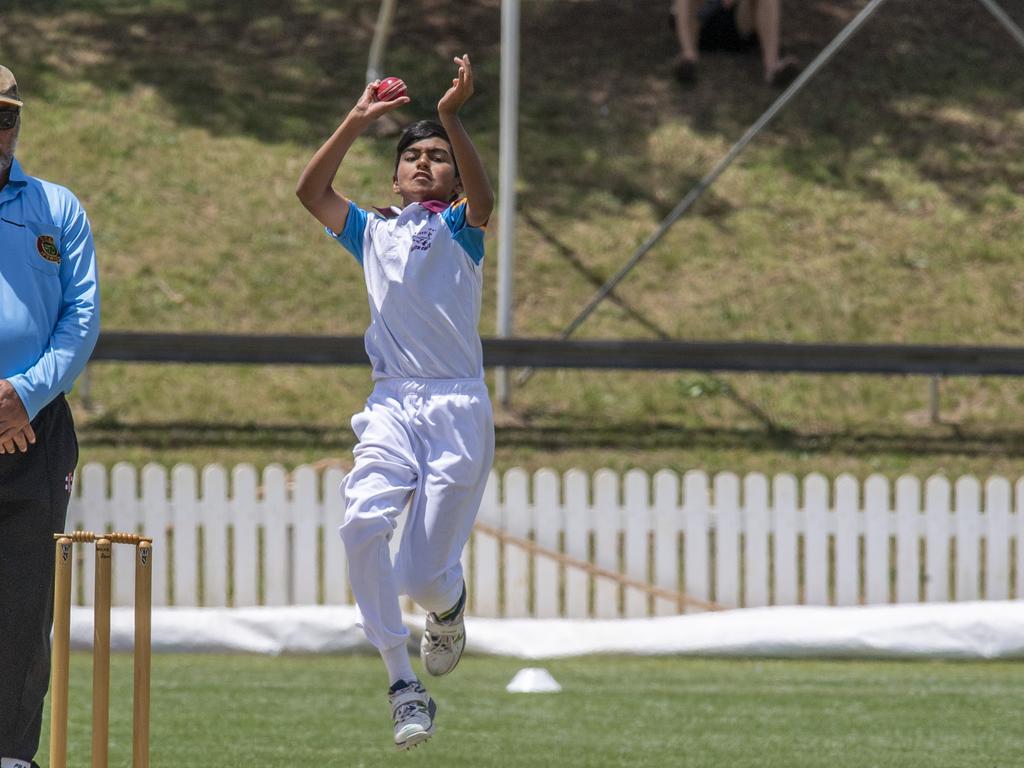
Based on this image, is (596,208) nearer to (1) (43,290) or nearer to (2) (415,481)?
(2) (415,481)

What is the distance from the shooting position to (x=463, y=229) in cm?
565

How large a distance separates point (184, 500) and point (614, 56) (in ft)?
31.5

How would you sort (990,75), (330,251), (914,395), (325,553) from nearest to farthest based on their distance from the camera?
(325,553), (914,395), (330,251), (990,75)

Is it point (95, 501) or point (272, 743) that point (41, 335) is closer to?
point (272, 743)

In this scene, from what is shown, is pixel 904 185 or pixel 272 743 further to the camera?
pixel 904 185

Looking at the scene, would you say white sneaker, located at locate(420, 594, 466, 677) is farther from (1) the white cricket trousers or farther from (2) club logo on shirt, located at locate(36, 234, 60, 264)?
(2) club logo on shirt, located at locate(36, 234, 60, 264)

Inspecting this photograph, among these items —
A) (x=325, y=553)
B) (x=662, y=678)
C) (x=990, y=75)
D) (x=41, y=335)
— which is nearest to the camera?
(x=41, y=335)

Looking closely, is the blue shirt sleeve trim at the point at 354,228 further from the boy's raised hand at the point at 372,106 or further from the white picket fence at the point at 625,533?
the white picket fence at the point at 625,533

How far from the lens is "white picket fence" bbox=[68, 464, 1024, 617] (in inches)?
419

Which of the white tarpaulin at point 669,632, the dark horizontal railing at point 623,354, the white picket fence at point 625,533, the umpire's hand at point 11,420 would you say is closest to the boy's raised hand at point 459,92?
the umpire's hand at point 11,420

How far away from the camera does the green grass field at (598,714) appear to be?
651 centimetres

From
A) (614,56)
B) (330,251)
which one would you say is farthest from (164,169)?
(614,56)

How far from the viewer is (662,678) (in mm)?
9156

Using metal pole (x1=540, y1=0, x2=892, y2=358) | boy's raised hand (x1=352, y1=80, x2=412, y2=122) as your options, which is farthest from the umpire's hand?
metal pole (x1=540, y1=0, x2=892, y2=358)
